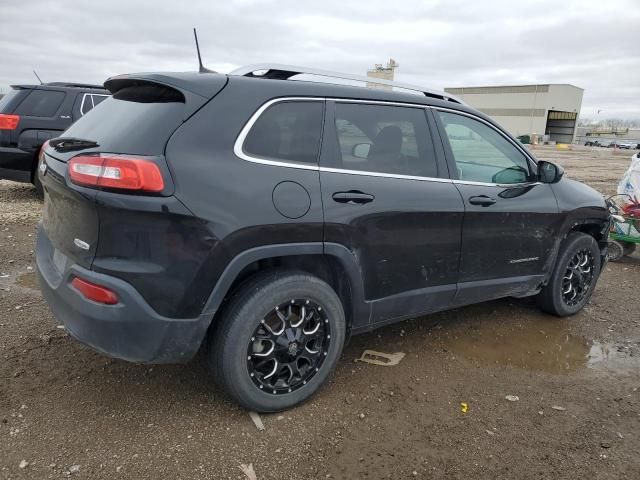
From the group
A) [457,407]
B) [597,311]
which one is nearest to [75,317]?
[457,407]

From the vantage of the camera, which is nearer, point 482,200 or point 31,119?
point 482,200

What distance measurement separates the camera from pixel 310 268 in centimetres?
292

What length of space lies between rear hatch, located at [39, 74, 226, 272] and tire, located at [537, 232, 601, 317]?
3284 millimetres

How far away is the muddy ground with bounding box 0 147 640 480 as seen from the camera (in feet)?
8.11

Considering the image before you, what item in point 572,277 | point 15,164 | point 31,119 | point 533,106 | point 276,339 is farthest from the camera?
point 533,106

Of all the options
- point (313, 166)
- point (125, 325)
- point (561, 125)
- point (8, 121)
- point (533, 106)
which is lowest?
point (125, 325)

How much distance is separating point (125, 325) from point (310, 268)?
1.06m

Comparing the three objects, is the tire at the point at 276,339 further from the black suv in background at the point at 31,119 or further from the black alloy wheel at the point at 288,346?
the black suv in background at the point at 31,119

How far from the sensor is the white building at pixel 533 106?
2931 inches

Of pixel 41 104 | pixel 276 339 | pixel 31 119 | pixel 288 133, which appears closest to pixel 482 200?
pixel 288 133

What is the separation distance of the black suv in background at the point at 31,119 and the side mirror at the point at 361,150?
19.8 feet

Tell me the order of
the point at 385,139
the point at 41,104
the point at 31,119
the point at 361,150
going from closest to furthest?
the point at 361,150 < the point at 385,139 < the point at 31,119 < the point at 41,104

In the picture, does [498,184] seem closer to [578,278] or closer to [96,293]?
[578,278]

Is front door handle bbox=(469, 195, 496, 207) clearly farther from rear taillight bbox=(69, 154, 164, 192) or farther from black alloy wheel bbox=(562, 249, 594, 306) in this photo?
rear taillight bbox=(69, 154, 164, 192)
